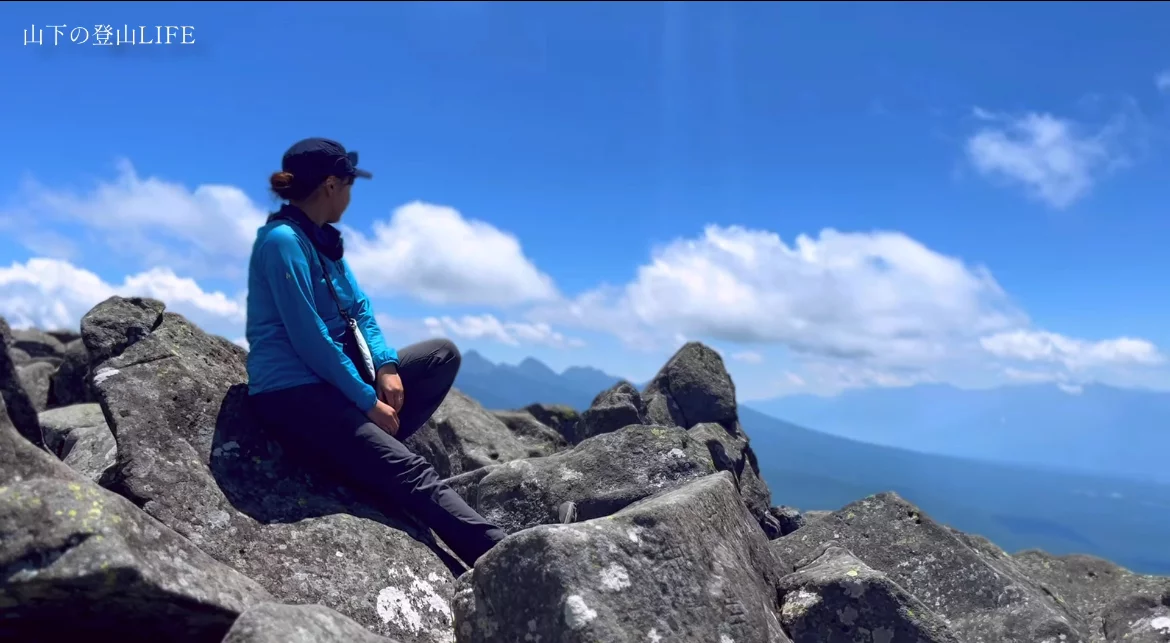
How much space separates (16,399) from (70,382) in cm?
1631

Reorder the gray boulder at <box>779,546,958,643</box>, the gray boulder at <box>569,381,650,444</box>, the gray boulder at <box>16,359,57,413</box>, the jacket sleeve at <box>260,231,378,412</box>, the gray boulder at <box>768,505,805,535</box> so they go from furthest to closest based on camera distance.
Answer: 1. the gray boulder at <box>16,359,57,413</box>
2. the gray boulder at <box>569,381,650,444</box>
3. the gray boulder at <box>768,505,805,535</box>
4. the jacket sleeve at <box>260,231,378,412</box>
5. the gray boulder at <box>779,546,958,643</box>

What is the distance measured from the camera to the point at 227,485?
306 inches

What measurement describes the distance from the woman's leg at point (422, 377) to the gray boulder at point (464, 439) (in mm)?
4149

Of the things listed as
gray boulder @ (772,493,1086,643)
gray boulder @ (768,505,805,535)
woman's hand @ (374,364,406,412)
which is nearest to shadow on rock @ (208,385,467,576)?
woman's hand @ (374,364,406,412)

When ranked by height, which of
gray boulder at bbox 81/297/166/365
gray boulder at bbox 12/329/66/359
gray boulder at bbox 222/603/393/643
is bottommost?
gray boulder at bbox 222/603/393/643

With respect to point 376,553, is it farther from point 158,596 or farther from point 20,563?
point 20,563

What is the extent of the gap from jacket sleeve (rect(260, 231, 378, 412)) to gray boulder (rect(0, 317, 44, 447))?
2.34 meters

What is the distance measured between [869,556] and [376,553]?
6.71 m

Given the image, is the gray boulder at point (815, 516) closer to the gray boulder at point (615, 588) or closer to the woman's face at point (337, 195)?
the gray boulder at point (615, 588)

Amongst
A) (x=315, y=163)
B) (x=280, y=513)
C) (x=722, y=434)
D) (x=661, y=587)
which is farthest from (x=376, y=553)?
(x=722, y=434)

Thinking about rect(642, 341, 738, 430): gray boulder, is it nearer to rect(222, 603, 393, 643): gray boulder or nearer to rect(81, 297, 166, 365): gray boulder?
rect(81, 297, 166, 365): gray boulder

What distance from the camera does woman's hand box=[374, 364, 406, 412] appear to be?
854 centimetres

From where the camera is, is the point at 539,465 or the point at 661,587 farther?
the point at 539,465

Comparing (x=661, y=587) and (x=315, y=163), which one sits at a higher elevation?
(x=315, y=163)
